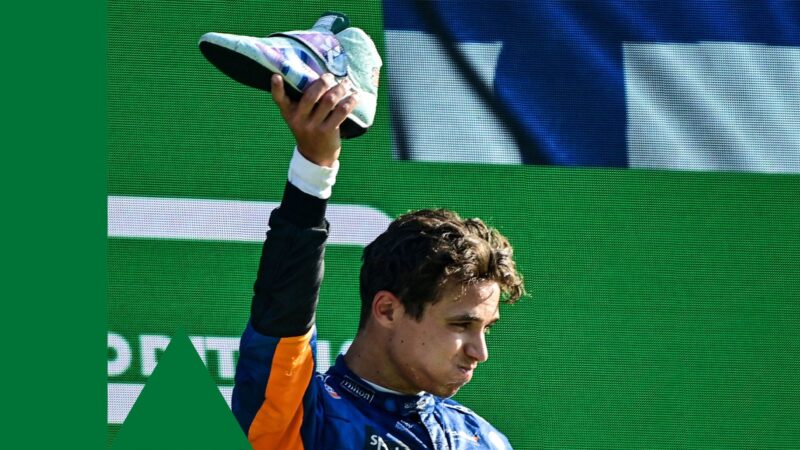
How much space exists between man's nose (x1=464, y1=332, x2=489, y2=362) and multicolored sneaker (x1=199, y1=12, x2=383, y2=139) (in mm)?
376

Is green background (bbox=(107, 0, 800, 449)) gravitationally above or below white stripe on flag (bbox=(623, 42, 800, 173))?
below

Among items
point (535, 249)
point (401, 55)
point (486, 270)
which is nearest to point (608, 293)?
point (535, 249)

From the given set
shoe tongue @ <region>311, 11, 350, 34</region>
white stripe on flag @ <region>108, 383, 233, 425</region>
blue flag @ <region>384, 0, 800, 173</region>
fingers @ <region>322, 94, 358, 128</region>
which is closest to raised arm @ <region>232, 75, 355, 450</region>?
fingers @ <region>322, 94, 358, 128</region>

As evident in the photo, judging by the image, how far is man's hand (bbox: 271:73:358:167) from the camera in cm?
178

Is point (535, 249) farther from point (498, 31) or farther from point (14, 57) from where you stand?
point (14, 57)

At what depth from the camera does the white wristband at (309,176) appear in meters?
1.84

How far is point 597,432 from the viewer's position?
122 inches

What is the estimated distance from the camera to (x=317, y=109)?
1.78 metres

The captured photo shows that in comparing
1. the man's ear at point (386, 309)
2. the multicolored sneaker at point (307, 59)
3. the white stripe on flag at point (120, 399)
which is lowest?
the white stripe on flag at point (120, 399)

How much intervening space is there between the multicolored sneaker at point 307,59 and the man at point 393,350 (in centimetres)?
18

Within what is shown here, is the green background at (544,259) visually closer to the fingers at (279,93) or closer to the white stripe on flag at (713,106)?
the white stripe on flag at (713,106)

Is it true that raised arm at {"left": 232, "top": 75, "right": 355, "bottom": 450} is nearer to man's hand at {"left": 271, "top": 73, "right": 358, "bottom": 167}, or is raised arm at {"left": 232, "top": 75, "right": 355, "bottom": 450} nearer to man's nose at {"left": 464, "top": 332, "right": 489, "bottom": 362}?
man's hand at {"left": 271, "top": 73, "right": 358, "bottom": 167}

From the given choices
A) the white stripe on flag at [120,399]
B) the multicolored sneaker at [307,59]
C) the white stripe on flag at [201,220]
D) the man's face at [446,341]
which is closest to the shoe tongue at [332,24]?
the multicolored sneaker at [307,59]

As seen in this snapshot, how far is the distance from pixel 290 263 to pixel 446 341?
0.39m
